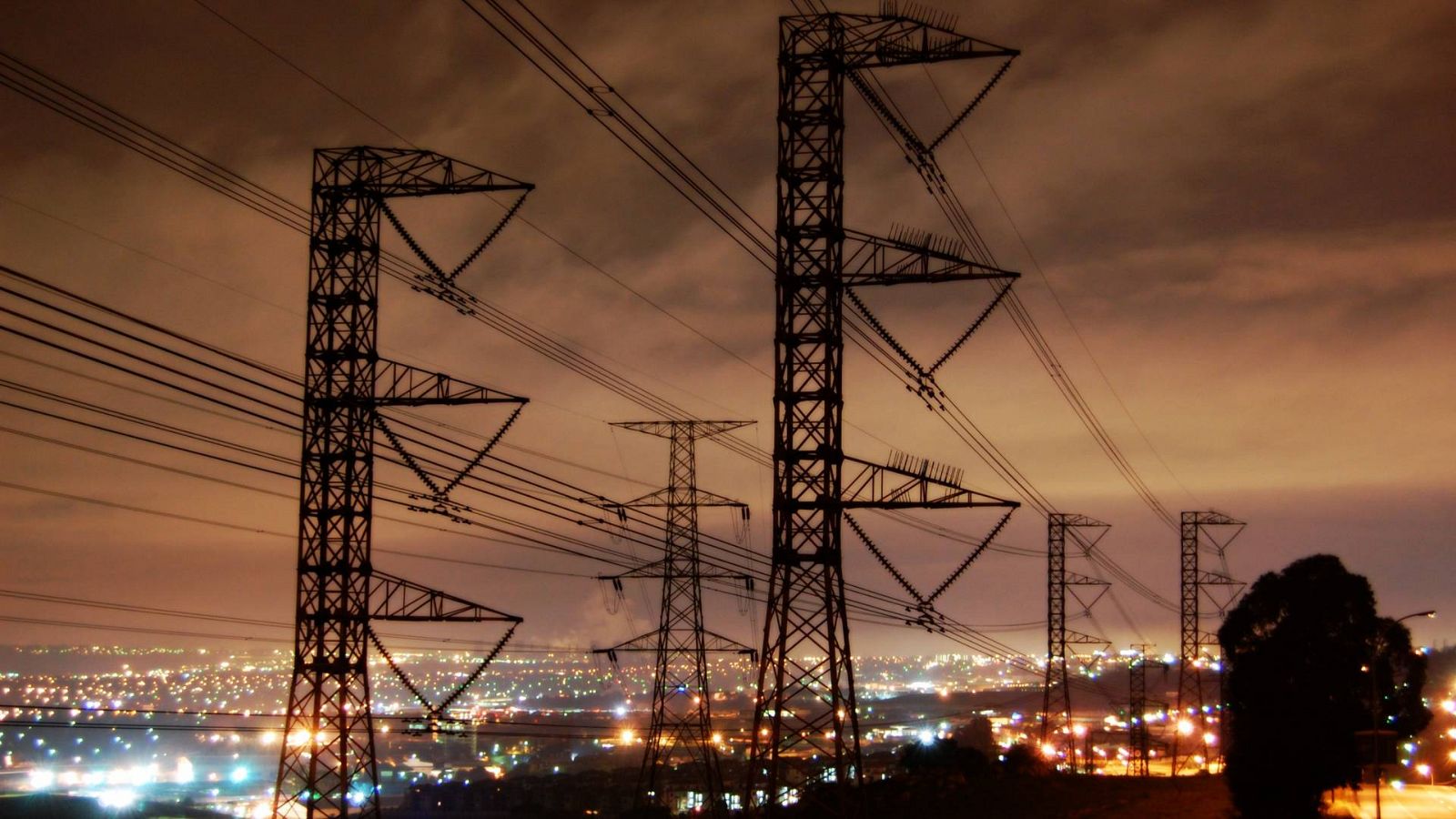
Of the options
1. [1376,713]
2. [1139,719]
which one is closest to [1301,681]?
[1376,713]

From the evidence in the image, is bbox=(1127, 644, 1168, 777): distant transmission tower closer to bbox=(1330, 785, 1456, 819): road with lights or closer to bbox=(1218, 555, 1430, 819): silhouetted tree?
bbox=(1330, 785, 1456, 819): road with lights

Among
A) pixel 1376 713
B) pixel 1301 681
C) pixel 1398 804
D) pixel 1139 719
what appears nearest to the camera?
pixel 1376 713

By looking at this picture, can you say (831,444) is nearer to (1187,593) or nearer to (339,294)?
(339,294)

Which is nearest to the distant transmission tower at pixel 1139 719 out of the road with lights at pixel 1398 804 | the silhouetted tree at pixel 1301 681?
the road with lights at pixel 1398 804

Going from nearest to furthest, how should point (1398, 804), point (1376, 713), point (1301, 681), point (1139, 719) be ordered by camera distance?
point (1376, 713)
point (1301, 681)
point (1398, 804)
point (1139, 719)

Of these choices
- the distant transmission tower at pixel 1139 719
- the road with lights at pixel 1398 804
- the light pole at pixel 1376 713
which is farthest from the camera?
the distant transmission tower at pixel 1139 719

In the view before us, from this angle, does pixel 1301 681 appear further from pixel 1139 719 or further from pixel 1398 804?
pixel 1139 719

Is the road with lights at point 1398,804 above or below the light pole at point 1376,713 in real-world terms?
below

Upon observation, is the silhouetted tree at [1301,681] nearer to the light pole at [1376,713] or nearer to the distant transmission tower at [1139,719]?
Answer: the light pole at [1376,713]

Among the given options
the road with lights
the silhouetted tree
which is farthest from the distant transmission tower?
the silhouetted tree

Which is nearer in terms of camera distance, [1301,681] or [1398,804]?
[1301,681]
